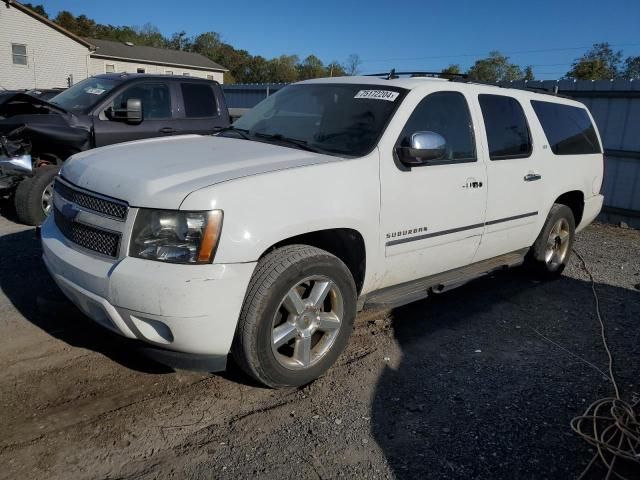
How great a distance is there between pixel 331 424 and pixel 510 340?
202 cm

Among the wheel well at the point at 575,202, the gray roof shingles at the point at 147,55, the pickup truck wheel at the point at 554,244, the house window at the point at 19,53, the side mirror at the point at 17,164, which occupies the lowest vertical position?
the pickup truck wheel at the point at 554,244

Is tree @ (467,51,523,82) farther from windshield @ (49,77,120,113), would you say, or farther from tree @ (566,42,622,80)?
windshield @ (49,77,120,113)

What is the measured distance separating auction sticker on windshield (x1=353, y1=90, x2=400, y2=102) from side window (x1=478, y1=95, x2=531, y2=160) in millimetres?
944

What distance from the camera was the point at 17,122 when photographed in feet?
22.4

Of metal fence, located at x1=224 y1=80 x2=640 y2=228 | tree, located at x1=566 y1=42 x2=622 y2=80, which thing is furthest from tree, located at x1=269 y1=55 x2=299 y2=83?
metal fence, located at x1=224 y1=80 x2=640 y2=228

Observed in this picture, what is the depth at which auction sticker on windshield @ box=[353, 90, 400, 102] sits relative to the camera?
399cm

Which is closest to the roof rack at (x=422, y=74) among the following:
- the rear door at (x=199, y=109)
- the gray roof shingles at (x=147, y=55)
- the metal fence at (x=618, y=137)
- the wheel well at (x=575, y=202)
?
the wheel well at (x=575, y=202)

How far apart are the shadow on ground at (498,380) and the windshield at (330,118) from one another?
161 cm

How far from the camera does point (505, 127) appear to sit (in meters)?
4.76

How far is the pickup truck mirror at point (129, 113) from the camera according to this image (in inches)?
261

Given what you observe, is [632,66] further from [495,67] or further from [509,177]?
[509,177]

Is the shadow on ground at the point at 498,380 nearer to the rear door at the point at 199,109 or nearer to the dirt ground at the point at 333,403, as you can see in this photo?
the dirt ground at the point at 333,403

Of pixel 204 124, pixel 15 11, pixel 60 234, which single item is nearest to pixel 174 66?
pixel 15 11

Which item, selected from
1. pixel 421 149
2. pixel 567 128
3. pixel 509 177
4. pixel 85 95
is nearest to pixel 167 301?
pixel 421 149
